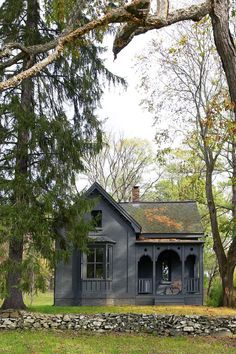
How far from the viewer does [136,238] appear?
2425 centimetres

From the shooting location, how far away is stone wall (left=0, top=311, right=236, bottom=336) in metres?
15.7

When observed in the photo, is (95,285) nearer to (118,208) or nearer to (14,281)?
(118,208)

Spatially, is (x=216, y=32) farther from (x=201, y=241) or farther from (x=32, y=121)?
(x=201, y=241)

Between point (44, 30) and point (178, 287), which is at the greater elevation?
point (44, 30)

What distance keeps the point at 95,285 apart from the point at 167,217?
527 cm

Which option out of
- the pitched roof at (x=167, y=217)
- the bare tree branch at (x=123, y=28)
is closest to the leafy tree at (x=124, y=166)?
the pitched roof at (x=167, y=217)

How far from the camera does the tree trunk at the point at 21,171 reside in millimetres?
15516

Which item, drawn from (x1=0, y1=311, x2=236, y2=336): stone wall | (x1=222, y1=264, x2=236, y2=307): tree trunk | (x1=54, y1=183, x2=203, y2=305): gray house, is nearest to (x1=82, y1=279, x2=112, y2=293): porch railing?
(x1=54, y1=183, x2=203, y2=305): gray house

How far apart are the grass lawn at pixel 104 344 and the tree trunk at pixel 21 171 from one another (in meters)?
1.80

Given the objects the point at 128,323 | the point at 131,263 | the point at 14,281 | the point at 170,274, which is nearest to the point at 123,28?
the point at 128,323

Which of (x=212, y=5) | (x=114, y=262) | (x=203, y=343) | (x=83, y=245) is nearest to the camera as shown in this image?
(x=212, y=5)

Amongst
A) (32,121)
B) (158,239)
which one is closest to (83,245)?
(32,121)

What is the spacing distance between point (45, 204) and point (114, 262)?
347 inches

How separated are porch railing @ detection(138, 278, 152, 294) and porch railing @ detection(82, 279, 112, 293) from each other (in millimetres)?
1833
